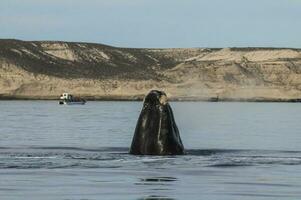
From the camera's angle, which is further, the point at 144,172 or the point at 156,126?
the point at 156,126

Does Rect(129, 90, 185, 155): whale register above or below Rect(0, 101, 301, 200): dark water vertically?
above

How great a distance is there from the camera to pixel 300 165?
82.3 ft

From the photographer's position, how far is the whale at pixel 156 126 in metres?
25.1

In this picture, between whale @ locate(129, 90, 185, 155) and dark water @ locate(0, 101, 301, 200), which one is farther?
whale @ locate(129, 90, 185, 155)

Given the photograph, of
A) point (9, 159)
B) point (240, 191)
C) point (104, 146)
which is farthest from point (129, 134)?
point (240, 191)

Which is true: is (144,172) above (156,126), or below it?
below

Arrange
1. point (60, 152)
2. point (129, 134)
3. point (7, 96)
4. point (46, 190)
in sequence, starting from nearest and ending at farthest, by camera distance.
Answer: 1. point (46, 190)
2. point (60, 152)
3. point (129, 134)
4. point (7, 96)

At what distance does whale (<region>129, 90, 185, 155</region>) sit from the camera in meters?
25.1

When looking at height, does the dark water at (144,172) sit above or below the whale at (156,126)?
below

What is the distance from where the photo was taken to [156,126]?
2502 centimetres

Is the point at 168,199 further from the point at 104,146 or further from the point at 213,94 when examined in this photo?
the point at 213,94

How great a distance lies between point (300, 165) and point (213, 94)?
17249 cm

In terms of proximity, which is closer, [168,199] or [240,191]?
[168,199]

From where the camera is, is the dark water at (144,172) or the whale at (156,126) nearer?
the dark water at (144,172)
